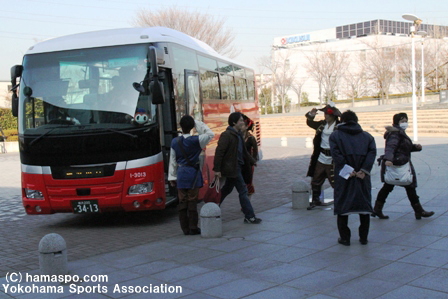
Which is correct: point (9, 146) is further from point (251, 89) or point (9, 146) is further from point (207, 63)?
point (207, 63)

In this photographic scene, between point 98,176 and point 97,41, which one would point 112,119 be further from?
point 97,41

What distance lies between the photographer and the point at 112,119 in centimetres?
821

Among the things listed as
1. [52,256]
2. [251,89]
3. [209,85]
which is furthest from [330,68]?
[52,256]

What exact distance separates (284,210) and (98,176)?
3486 millimetres

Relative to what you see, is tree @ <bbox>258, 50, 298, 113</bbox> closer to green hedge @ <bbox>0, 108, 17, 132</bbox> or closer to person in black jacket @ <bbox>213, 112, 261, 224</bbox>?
green hedge @ <bbox>0, 108, 17, 132</bbox>

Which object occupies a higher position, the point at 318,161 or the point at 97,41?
the point at 97,41

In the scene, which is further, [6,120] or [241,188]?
[6,120]

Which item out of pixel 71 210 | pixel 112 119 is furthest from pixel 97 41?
pixel 71 210

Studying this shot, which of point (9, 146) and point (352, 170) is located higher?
point (352, 170)

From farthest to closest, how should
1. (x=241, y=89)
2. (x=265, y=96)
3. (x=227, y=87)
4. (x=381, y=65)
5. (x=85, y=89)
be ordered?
(x=265, y=96), (x=381, y=65), (x=241, y=89), (x=227, y=87), (x=85, y=89)

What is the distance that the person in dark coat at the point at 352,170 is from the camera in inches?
251

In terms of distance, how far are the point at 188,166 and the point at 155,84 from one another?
1.42 meters

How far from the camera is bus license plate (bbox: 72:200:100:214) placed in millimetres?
8281

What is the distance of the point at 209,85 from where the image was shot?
460 inches
